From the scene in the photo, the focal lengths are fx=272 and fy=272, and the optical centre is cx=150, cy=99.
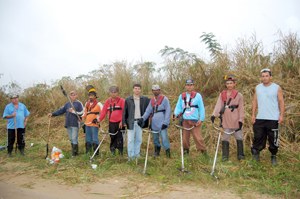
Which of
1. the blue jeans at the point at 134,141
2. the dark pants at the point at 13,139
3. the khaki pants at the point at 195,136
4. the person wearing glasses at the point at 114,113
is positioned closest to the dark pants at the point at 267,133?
the khaki pants at the point at 195,136

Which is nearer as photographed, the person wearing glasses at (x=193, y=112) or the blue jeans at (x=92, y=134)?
the person wearing glasses at (x=193, y=112)

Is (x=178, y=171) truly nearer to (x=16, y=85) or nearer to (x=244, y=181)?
(x=244, y=181)

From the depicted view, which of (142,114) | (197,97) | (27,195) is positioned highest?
(197,97)

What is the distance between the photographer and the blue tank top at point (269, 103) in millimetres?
5480

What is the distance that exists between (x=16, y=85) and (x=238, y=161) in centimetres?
1226

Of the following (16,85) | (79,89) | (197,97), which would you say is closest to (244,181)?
(197,97)

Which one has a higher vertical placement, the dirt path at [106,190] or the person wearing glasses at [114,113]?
the person wearing glasses at [114,113]

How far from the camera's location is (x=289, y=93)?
750 centimetres

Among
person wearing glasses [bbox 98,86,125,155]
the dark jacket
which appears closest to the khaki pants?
the dark jacket

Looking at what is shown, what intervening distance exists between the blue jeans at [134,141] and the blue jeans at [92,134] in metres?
1.07

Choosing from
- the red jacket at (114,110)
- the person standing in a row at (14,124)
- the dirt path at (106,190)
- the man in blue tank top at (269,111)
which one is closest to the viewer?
the dirt path at (106,190)

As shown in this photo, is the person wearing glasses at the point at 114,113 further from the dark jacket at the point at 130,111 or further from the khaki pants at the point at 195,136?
the khaki pants at the point at 195,136

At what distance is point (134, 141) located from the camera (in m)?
6.50

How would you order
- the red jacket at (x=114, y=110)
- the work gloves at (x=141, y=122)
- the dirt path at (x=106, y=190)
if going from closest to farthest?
the dirt path at (x=106, y=190), the work gloves at (x=141, y=122), the red jacket at (x=114, y=110)
